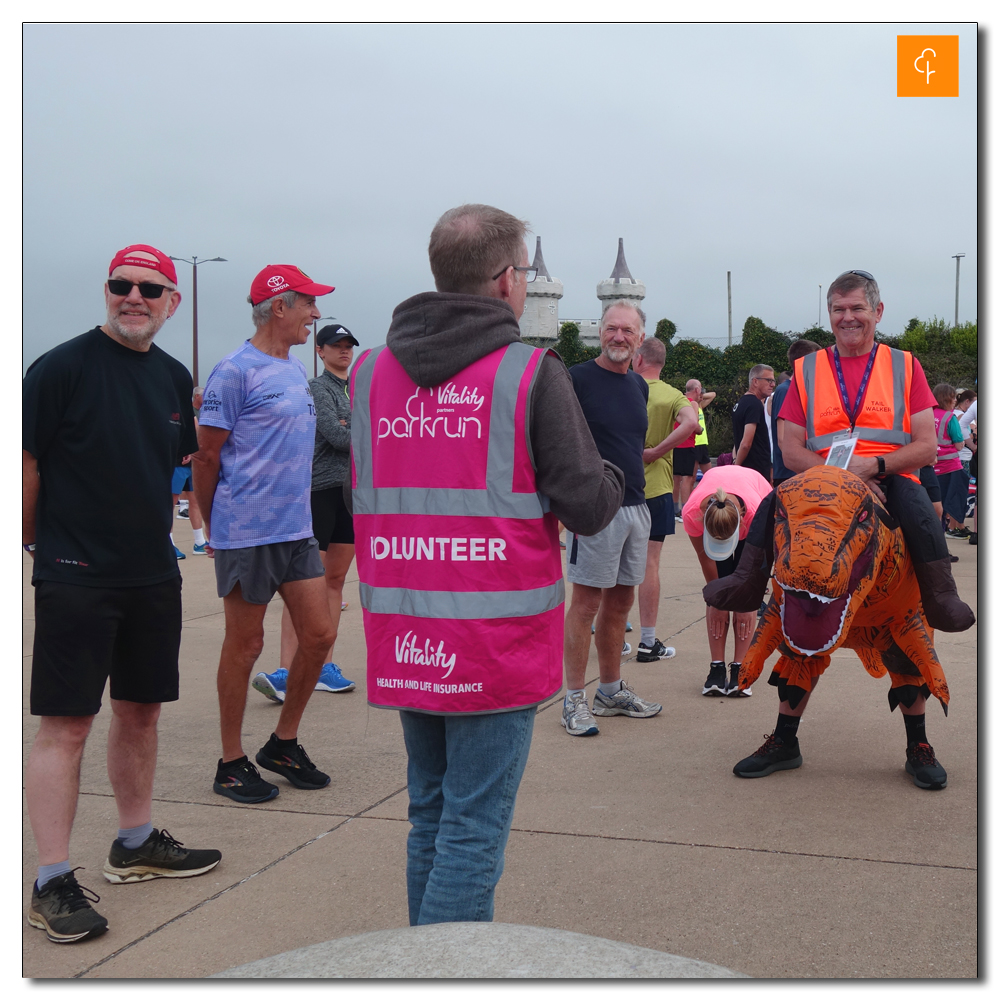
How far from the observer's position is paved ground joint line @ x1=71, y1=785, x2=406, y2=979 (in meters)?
2.98

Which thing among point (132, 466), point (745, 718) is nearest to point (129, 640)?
point (132, 466)

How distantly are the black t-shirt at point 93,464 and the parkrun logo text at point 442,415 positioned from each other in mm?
1252

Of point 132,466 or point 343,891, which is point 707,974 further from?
point 132,466

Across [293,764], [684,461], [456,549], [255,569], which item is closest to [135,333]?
[255,569]

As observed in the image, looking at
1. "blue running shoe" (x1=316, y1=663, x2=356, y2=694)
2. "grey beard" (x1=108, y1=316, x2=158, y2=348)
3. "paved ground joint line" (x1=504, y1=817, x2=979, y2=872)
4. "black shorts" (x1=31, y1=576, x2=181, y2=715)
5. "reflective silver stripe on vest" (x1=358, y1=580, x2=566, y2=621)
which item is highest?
"grey beard" (x1=108, y1=316, x2=158, y2=348)

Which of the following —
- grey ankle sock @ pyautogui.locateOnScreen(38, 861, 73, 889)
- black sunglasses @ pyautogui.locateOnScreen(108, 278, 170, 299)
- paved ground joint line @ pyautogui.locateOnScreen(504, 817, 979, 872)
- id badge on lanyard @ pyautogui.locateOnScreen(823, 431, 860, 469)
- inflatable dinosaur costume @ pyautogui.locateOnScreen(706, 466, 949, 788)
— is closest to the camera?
grey ankle sock @ pyautogui.locateOnScreen(38, 861, 73, 889)

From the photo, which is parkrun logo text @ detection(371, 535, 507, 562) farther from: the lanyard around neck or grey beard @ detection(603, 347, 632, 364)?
grey beard @ detection(603, 347, 632, 364)

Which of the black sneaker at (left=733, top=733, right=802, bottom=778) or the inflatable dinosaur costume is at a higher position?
the inflatable dinosaur costume

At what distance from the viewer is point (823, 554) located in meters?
3.56

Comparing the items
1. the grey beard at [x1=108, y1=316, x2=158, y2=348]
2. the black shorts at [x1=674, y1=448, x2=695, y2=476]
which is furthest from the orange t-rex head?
the black shorts at [x1=674, y1=448, x2=695, y2=476]

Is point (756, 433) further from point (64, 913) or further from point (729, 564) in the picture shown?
point (64, 913)

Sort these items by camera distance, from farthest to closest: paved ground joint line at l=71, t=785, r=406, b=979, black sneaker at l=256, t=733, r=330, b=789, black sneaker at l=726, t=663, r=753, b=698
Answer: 1. black sneaker at l=726, t=663, r=753, b=698
2. black sneaker at l=256, t=733, r=330, b=789
3. paved ground joint line at l=71, t=785, r=406, b=979

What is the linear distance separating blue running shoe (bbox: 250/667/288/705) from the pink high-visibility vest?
3.36m

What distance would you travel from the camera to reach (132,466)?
334 cm
